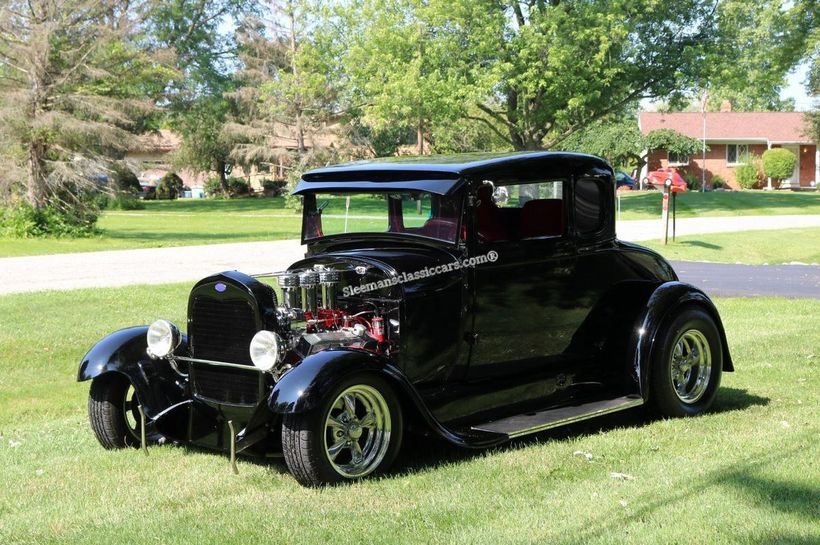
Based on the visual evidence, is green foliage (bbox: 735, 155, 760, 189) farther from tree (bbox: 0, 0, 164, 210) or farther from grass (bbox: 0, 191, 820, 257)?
tree (bbox: 0, 0, 164, 210)

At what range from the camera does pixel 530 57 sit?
32188mm

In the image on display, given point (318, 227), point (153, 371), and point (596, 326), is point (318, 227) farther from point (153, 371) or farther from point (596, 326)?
point (596, 326)

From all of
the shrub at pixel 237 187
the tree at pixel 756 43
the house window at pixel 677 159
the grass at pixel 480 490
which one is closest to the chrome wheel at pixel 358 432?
the grass at pixel 480 490

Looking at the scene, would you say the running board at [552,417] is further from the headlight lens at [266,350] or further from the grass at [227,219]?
the grass at [227,219]

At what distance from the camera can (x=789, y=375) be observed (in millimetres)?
8203

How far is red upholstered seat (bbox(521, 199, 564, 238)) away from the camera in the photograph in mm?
6547

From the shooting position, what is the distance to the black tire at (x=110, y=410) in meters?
6.23

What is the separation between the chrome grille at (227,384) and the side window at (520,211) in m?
1.69

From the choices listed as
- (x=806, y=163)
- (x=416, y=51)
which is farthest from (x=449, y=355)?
(x=806, y=163)

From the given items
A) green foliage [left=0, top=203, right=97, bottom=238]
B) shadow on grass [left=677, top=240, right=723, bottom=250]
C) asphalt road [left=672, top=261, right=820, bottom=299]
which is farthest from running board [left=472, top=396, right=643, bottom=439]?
green foliage [left=0, top=203, right=97, bottom=238]

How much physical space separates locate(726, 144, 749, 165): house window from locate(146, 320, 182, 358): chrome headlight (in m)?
55.4

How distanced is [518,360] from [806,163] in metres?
57.6

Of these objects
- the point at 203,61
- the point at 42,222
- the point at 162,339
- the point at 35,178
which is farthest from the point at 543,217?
the point at 203,61

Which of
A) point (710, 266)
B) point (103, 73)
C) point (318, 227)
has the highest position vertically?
point (103, 73)
